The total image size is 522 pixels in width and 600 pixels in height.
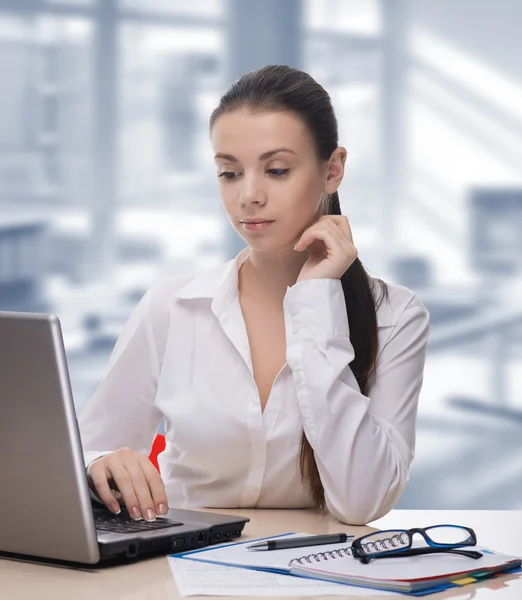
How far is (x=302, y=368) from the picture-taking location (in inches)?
65.4

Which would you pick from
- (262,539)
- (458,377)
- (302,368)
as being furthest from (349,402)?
(458,377)

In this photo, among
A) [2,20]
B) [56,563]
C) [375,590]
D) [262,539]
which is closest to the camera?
[375,590]

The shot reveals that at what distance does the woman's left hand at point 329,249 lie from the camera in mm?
1805

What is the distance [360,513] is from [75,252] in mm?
2976

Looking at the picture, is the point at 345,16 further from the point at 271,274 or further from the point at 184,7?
the point at 271,274

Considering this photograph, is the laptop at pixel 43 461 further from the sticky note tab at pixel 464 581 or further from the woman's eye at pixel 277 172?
the woman's eye at pixel 277 172

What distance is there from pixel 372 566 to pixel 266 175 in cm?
86

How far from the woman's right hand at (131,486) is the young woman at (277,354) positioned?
179 mm

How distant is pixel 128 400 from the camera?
1968 millimetres

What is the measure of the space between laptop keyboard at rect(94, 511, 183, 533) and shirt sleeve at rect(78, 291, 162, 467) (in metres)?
0.57

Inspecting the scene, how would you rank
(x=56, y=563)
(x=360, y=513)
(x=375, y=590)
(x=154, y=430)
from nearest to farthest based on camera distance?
(x=375, y=590) < (x=56, y=563) < (x=360, y=513) < (x=154, y=430)

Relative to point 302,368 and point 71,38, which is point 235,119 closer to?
point 302,368

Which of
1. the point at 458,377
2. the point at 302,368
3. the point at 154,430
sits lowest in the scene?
the point at 458,377

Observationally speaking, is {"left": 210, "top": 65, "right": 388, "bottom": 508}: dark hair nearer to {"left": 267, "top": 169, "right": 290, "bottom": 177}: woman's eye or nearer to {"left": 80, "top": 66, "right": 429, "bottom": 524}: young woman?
{"left": 80, "top": 66, "right": 429, "bottom": 524}: young woman
